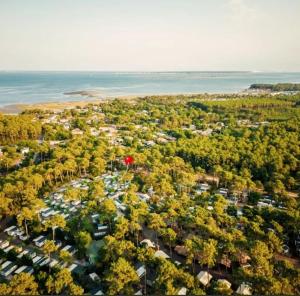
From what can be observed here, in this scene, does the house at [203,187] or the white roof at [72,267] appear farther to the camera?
the house at [203,187]

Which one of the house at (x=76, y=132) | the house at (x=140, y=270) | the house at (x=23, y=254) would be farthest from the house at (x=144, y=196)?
the house at (x=76, y=132)

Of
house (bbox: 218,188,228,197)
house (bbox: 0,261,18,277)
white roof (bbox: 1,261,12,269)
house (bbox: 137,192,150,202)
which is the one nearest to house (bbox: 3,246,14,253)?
white roof (bbox: 1,261,12,269)

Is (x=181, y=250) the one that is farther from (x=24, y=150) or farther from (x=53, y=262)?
(x=24, y=150)

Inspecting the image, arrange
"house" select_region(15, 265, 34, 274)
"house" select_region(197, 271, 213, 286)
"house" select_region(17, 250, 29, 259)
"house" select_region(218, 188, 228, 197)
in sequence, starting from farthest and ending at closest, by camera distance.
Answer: "house" select_region(218, 188, 228, 197)
"house" select_region(17, 250, 29, 259)
"house" select_region(15, 265, 34, 274)
"house" select_region(197, 271, 213, 286)

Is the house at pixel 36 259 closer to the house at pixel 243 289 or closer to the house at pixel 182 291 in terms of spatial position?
the house at pixel 182 291

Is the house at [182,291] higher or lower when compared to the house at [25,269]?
higher

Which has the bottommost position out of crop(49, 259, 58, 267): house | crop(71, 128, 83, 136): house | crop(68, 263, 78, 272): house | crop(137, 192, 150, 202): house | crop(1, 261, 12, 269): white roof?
crop(1, 261, 12, 269): white roof

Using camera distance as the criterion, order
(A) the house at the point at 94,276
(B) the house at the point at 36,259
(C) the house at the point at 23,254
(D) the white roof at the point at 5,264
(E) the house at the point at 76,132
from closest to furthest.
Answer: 1. (A) the house at the point at 94,276
2. (D) the white roof at the point at 5,264
3. (B) the house at the point at 36,259
4. (C) the house at the point at 23,254
5. (E) the house at the point at 76,132

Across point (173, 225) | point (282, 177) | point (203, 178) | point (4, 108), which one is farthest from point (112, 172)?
point (4, 108)

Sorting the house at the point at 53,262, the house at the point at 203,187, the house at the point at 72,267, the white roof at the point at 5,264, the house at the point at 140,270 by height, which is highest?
the house at the point at 53,262

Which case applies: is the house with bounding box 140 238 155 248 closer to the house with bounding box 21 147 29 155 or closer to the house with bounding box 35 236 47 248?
the house with bounding box 35 236 47 248
